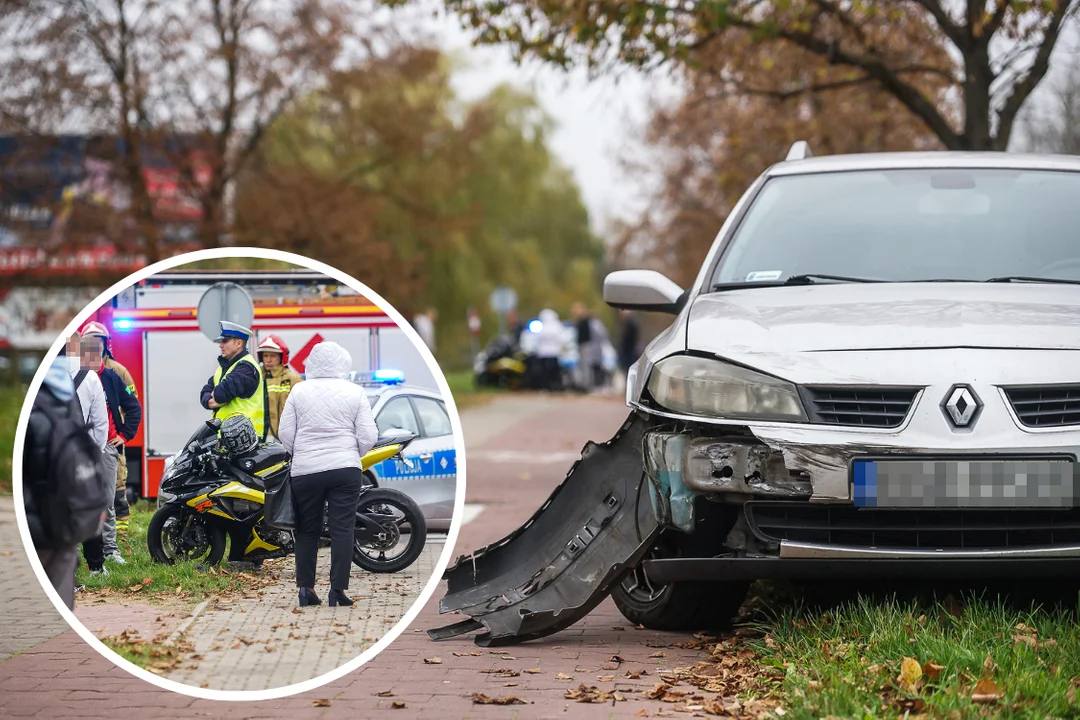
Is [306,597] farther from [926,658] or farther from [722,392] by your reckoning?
[926,658]

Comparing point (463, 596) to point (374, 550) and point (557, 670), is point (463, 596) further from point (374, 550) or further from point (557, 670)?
point (374, 550)

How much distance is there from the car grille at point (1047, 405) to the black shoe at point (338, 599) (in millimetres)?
2235

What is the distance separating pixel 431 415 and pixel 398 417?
13cm

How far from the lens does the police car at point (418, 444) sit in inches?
170

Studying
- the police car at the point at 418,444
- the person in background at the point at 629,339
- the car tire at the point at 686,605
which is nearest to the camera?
the police car at the point at 418,444

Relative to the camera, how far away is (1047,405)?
4695mm

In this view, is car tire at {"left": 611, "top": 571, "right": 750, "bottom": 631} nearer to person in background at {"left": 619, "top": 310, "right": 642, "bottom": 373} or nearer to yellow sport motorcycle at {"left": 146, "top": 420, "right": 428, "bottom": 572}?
yellow sport motorcycle at {"left": 146, "top": 420, "right": 428, "bottom": 572}

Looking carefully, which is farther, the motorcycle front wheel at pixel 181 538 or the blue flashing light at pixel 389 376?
the blue flashing light at pixel 389 376

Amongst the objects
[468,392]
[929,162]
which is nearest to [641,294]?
[929,162]

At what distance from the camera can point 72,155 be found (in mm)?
24047

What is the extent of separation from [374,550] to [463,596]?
5.09ft

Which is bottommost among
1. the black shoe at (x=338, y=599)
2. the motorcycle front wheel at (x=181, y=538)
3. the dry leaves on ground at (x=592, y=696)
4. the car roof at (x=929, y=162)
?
the dry leaves on ground at (x=592, y=696)

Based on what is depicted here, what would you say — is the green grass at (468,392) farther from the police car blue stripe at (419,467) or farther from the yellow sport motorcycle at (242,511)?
the yellow sport motorcycle at (242,511)

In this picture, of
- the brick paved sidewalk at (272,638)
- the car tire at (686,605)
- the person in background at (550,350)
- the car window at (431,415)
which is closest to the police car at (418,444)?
the car window at (431,415)
